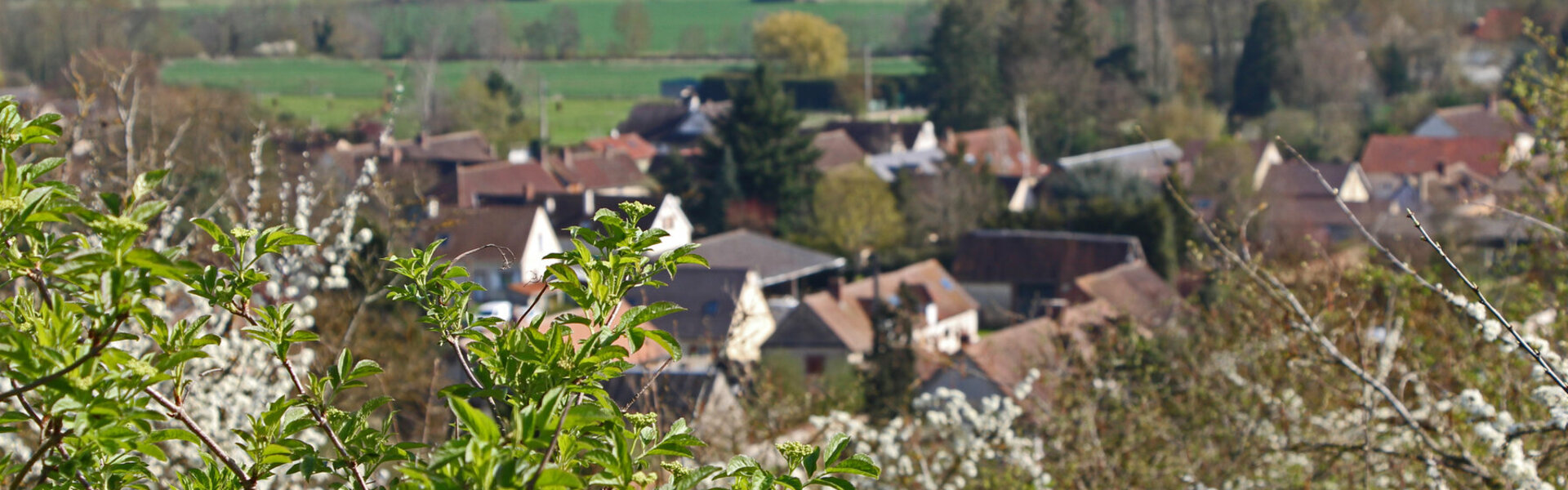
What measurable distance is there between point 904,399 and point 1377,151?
112 feet

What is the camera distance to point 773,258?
25.8 metres

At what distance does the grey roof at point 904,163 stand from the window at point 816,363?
64.9 feet

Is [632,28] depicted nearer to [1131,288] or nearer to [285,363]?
[1131,288]

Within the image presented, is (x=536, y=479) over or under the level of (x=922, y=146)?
over

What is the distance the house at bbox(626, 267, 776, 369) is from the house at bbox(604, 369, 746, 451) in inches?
7.3

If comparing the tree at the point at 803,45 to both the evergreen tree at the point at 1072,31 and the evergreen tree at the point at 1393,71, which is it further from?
the evergreen tree at the point at 1393,71

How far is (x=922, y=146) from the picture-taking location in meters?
47.3

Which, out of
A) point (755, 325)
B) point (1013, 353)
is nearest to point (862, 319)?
point (755, 325)

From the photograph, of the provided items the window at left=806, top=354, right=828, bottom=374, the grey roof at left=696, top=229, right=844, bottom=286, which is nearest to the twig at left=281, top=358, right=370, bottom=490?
the window at left=806, top=354, right=828, bottom=374

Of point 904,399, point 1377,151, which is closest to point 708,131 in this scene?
point 1377,151

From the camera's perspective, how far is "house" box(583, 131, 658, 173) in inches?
1395

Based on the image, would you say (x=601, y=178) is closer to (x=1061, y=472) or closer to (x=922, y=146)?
(x=922, y=146)

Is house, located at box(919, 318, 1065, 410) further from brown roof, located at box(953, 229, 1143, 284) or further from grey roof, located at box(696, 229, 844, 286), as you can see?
brown roof, located at box(953, 229, 1143, 284)

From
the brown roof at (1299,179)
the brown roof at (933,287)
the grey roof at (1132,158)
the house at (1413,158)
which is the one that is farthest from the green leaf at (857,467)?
the house at (1413,158)
